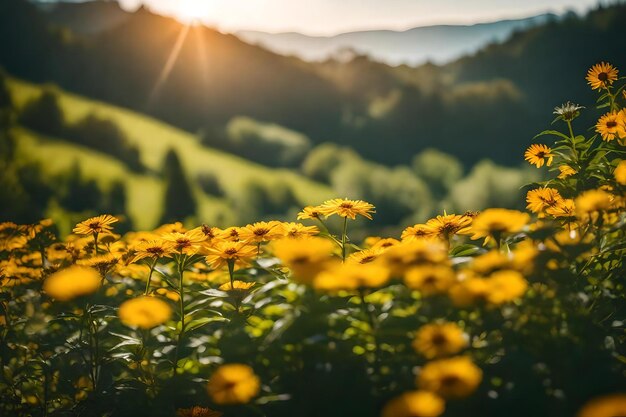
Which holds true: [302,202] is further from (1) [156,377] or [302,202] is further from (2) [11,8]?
(1) [156,377]

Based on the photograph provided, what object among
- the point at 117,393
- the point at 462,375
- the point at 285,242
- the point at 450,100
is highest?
the point at 450,100

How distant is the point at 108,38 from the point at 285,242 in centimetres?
6908

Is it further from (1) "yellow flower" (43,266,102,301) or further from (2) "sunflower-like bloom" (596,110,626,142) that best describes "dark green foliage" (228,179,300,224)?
(1) "yellow flower" (43,266,102,301)

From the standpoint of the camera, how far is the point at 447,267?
5.28 feet

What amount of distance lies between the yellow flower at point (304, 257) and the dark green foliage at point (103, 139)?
47.2 meters

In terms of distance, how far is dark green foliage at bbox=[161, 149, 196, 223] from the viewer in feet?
132

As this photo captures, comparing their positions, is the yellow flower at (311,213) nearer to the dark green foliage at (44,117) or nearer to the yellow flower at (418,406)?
the yellow flower at (418,406)

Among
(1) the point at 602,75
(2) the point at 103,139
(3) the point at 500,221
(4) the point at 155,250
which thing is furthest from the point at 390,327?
(2) the point at 103,139

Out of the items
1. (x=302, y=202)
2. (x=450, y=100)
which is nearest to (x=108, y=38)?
(x=302, y=202)

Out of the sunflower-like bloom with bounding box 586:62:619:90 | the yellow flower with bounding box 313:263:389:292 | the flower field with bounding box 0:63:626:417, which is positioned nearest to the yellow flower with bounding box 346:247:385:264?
the flower field with bounding box 0:63:626:417

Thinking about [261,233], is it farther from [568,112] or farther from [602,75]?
[602,75]

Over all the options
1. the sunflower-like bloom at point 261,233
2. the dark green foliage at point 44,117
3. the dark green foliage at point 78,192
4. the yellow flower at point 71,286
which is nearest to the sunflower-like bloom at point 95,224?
the sunflower-like bloom at point 261,233

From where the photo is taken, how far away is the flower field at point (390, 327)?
153cm

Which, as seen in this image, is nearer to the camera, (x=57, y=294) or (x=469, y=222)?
(x=57, y=294)
